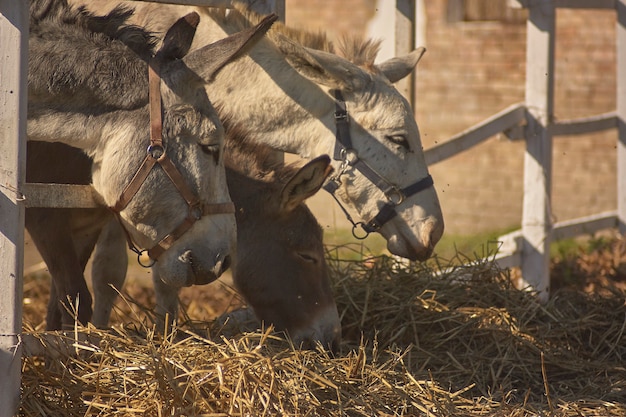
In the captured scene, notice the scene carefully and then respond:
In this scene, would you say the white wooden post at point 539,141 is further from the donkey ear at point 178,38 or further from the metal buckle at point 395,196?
the donkey ear at point 178,38

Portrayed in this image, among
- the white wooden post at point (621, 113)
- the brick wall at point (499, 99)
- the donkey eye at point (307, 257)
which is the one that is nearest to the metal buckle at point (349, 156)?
the donkey eye at point (307, 257)

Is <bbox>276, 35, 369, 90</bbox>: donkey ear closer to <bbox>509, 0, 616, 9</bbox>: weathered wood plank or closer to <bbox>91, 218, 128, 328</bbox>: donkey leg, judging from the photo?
<bbox>91, 218, 128, 328</bbox>: donkey leg

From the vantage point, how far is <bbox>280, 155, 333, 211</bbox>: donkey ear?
157 inches

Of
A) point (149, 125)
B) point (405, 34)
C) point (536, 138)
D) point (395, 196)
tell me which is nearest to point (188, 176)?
point (149, 125)

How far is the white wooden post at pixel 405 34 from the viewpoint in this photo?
241 inches

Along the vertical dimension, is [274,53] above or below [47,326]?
above

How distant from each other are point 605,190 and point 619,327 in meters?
5.81

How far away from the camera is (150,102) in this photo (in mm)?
3457

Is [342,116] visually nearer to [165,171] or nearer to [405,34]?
[165,171]

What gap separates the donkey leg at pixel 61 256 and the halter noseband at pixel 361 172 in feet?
4.71

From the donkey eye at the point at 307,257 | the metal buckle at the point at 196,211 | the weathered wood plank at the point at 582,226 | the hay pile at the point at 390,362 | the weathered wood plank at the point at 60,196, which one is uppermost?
the weathered wood plank at the point at 60,196

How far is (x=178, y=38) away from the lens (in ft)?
11.5

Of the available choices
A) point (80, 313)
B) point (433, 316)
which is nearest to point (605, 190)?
A: point (433, 316)

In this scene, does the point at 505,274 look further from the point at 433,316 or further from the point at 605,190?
the point at 605,190
